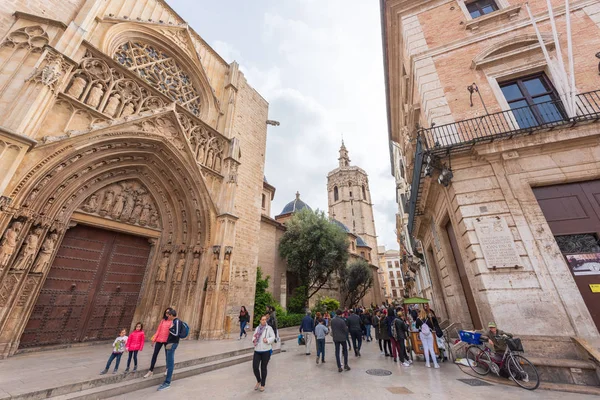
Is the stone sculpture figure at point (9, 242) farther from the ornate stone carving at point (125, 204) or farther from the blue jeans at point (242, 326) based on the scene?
the blue jeans at point (242, 326)

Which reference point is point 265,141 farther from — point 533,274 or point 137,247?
point 533,274

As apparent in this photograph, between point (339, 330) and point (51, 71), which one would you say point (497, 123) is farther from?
point (51, 71)

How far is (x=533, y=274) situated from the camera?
5066 mm

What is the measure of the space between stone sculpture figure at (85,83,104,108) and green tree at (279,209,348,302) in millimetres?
15031

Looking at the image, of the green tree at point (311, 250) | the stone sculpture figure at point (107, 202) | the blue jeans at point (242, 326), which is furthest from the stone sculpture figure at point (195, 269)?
the green tree at point (311, 250)

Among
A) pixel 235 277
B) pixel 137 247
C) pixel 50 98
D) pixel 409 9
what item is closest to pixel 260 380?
pixel 235 277

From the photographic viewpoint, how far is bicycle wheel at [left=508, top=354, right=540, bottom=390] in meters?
4.11

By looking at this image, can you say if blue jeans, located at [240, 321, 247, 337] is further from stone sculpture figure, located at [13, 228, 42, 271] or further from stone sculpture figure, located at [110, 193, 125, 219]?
stone sculpture figure, located at [13, 228, 42, 271]

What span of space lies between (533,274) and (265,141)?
1382cm

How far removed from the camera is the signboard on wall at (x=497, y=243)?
17.2 feet

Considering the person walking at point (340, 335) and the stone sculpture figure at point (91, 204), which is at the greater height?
the stone sculpture figure at point (91, 204)

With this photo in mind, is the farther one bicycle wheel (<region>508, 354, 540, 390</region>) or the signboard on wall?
the signboard on wall

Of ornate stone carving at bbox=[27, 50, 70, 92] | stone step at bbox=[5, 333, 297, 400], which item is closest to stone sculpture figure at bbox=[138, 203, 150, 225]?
ornate stone carving at bbox=[27, 50, 70, 92]

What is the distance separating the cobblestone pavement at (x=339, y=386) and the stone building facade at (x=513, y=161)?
5.20ft
